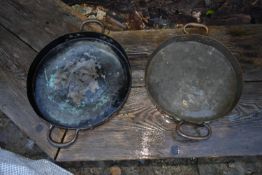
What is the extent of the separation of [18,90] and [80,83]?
49 centimetres

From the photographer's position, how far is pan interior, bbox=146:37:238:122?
81.8 inches

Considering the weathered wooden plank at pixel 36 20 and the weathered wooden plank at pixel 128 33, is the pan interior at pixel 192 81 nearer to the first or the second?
the weathered wooden plank at pixel 128 33

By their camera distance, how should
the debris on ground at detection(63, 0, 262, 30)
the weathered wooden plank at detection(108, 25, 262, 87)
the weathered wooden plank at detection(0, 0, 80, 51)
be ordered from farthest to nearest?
the debris on ground at detection(63, 0, 262, 30), the weathered wooden plank at detection(0, 0, 80, 51), the weathered wooden plank at detection(108, 25, 262, 87)

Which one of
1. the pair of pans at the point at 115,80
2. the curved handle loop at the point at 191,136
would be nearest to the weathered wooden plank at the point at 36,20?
the pair of pans at the point at 115,80

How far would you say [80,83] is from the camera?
2.21 m

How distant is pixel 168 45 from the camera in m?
2.29

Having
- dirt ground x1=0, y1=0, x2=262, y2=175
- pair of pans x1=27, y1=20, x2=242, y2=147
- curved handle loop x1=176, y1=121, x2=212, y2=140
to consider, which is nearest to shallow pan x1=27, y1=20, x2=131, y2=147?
pair of pans x1=27, y1=20, x2=242, y2=147

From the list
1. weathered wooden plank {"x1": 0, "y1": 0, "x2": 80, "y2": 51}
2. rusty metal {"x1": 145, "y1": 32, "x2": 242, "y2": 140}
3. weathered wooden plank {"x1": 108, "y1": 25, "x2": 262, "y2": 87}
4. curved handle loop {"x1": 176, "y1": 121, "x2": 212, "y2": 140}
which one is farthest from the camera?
weathered wooden plank {"x1": 0, "y1": 0, "x2": 80, "y2": 51}

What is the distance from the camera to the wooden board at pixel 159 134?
6.54ft

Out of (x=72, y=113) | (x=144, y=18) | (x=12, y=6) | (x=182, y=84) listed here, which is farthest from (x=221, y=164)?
(x=12, y=6)

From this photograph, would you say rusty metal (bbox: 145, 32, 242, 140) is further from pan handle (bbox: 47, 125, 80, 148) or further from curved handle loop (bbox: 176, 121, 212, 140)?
pan handle (bbox: 47, 125, 80, 148)

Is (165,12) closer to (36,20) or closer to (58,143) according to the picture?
(36,20)

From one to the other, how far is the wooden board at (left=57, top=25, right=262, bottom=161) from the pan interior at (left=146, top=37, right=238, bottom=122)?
0.08m

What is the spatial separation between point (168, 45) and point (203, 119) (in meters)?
0.64
